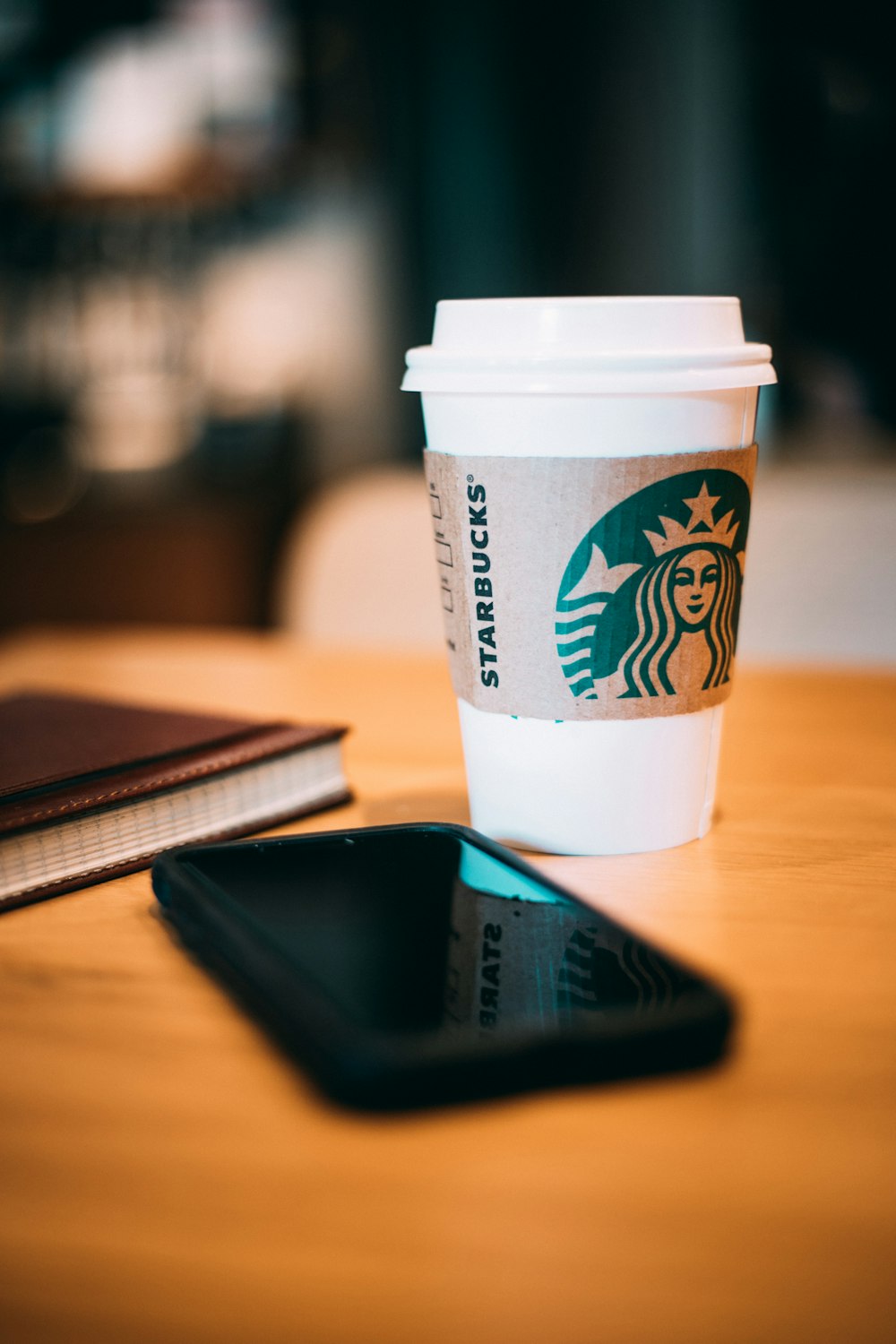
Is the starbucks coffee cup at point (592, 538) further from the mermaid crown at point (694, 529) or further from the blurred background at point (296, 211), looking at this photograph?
the blurred background at point (296, 211)

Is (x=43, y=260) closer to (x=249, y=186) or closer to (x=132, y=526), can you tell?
(x=249, y=186)

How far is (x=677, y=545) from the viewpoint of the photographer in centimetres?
46

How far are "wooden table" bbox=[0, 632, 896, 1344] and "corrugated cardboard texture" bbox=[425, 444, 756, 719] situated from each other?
0.27ft

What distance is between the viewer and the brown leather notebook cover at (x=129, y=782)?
0.47 metres

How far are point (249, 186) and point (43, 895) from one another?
2.20 m

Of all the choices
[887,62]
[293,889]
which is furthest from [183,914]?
[887,62]

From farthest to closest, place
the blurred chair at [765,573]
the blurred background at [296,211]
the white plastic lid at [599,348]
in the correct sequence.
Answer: the blurred background at [296,211], the blurred chair at [765,573], the white plastic lid at [599,348]

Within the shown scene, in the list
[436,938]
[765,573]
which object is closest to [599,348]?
[436,938]

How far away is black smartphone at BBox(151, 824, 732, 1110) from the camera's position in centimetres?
31

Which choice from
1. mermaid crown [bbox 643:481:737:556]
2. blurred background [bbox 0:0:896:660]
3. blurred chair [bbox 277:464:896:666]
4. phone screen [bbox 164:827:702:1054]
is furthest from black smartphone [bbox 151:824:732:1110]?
blurred background [bbox 0:0:896:660]

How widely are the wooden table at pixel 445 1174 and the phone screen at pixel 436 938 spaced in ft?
0.08

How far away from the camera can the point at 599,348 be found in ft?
1.46

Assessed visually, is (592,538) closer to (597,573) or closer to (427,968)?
(597,573)

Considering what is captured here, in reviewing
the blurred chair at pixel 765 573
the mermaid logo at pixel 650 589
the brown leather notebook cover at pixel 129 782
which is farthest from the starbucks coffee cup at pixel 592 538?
the blurred chair at pixel 765 573
